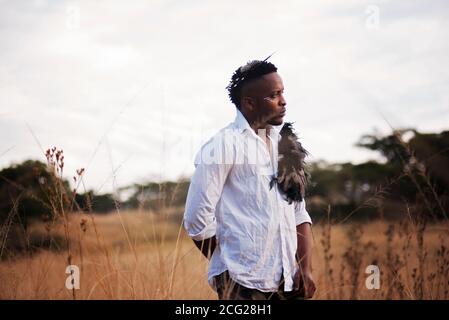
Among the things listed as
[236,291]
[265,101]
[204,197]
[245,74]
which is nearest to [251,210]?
[204,197]

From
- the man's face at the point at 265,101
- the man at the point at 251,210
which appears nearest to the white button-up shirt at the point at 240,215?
the man at the point at 251,210

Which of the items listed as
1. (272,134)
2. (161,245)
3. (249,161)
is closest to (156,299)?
(161,245)

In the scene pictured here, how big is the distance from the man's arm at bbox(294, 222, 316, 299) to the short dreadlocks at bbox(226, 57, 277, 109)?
2.14 ft

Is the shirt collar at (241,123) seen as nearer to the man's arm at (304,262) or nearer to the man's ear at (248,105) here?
the man's ear at (248,105)

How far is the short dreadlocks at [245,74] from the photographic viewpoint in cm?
268

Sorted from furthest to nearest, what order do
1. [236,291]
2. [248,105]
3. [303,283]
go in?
[248,105]
[303,283]
[236,291]

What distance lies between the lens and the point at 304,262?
2.60 meters

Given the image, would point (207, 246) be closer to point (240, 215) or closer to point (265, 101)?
point (240, 215)

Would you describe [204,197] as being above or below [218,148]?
below

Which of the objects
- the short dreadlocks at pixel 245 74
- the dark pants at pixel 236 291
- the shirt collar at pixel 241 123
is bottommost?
the dark pants at pixel 236 291

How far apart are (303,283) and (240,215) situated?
0.42 m

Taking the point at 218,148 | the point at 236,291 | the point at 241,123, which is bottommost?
the point at 236,291
